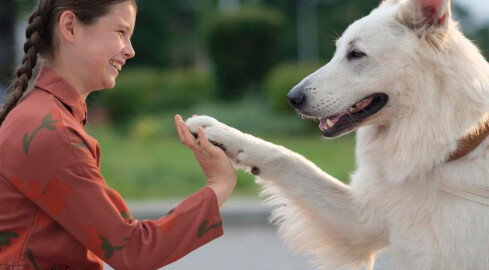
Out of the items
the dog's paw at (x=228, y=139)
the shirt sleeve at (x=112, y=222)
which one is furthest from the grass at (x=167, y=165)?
the shirt sleeve at (x=112, y=222)

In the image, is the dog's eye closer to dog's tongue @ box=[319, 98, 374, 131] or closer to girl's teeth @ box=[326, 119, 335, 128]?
dog's tongue @ box=[319, 98, 374, 131]

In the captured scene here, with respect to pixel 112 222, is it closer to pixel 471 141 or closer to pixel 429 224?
pixel 429 224

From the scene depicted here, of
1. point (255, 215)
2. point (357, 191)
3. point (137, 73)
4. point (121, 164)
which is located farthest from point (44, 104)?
point (137, 73)

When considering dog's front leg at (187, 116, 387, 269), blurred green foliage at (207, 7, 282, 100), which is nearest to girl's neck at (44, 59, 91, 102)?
dog's front leg at (187, 116, 387, 269)

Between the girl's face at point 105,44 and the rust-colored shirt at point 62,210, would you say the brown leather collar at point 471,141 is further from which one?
the girl's face at point 105,44

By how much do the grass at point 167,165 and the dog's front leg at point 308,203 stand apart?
480 cm

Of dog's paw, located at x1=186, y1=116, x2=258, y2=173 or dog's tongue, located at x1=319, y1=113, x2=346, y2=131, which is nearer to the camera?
dog's paw, located at x1=186, y1=116, x2=258, y2=173

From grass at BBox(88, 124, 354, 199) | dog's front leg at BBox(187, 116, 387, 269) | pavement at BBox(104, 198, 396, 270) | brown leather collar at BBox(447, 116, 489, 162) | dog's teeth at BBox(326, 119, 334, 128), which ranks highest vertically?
brown leather collar at BBox(447, 116, 489, 162)

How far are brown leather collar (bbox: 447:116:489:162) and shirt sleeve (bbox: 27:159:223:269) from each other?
116 centimetres

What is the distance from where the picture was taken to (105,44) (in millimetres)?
2396

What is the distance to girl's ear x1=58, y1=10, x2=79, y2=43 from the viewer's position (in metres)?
2.34

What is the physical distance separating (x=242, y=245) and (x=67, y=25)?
468 centimetres

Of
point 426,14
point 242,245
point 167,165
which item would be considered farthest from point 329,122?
point 167,165

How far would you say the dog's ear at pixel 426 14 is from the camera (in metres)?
3.10
